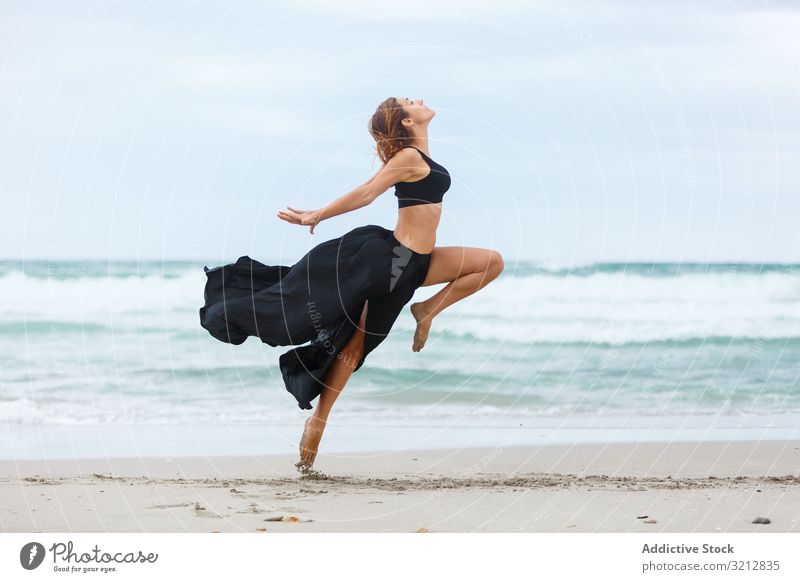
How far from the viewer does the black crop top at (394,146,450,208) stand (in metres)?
7.45

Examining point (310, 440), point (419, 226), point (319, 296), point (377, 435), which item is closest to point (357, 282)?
point (319, 296)

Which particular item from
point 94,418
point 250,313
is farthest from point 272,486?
point 94,418

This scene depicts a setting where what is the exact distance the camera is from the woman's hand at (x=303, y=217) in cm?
718

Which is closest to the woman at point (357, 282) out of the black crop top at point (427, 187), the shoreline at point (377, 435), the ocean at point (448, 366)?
the black crop top at point (427, 187)

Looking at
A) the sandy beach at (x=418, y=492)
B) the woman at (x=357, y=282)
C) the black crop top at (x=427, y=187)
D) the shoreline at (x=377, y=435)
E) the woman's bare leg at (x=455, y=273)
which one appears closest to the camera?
the sandy beach at (x=418, y=492)

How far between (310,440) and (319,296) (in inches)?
43.2

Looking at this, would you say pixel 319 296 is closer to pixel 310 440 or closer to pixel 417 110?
pixel 310 440

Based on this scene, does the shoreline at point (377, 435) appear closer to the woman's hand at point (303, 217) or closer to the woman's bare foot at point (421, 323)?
the woman's bare foot at point (421, 323)

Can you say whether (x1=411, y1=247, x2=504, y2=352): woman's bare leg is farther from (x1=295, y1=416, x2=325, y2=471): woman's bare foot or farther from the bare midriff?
(x1=295, y1=416, x2=325, y2=471): woman's bare foot

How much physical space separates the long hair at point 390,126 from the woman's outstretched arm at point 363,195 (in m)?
0.22
